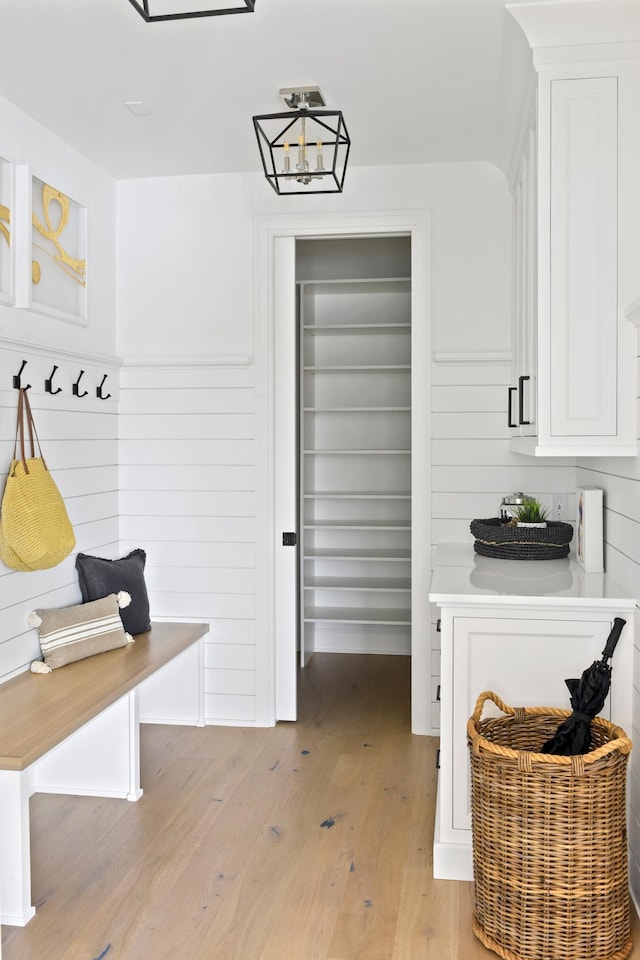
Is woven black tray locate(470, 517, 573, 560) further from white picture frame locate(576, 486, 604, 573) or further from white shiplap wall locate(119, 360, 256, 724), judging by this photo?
white shiplap wall locate(119, 360, 256, 724)

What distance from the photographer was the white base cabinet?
96.5 inches

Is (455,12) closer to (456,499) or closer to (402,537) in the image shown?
(456,499)

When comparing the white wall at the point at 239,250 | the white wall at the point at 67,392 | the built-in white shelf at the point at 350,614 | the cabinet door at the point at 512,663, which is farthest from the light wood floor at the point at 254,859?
the white wall at the point at 239,250

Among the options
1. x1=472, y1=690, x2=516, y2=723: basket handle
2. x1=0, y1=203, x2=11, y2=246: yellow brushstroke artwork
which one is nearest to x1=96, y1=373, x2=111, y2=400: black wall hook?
x1=0, y1=203, x2=11, y2=246: yellow brushstroke artwork

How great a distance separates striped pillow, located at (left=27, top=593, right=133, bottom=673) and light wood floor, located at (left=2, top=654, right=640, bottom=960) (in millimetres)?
523

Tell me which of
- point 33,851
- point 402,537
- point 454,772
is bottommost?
point 33,851

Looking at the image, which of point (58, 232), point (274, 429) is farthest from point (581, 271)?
point (58, 232)

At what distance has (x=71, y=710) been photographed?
2740 millimetres

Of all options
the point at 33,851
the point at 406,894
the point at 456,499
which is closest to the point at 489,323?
the point at 456,499

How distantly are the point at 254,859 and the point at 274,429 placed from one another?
1.95m

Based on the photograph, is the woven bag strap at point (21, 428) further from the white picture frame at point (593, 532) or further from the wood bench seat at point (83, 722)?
the white picture frame at point (593, 532)

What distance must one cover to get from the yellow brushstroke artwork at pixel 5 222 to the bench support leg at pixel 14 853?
1862mm

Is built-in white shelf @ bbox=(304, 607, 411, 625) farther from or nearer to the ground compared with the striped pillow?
nearer to the ground

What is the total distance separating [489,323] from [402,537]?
6.43 feet
